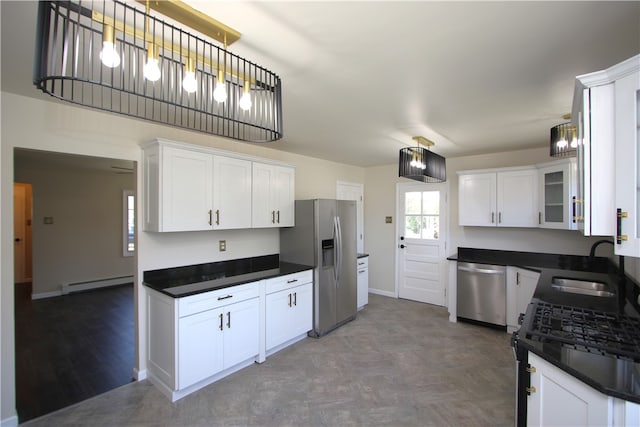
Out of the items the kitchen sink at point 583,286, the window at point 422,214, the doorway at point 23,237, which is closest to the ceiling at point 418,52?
the kitchen sink at point 583,286

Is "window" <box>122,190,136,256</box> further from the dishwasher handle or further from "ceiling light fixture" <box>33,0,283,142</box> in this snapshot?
the dishwasher handle

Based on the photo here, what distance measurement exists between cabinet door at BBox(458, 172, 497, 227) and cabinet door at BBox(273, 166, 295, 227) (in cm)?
253

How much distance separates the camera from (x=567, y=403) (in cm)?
132

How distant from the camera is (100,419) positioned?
233cm

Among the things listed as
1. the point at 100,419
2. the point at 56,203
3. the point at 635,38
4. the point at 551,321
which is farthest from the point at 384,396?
the point at 56,203

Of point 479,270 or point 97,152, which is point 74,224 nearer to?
point 97,152

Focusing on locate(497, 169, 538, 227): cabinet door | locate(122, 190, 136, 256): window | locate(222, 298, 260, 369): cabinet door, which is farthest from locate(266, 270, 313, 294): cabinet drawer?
locate(122, 190, 136, 256): window

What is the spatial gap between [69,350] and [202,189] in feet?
8.15

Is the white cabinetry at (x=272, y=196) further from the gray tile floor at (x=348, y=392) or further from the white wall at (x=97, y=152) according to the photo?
the gray tile floor at (x=348, y=392)

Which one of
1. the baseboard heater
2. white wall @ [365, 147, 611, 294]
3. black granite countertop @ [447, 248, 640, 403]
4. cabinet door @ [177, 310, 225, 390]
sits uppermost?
white wall @ [365, 147, 611, 294]

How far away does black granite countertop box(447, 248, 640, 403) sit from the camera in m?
1.18

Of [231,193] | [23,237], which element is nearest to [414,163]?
[231,193]

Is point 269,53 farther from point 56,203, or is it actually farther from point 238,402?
point 56,203

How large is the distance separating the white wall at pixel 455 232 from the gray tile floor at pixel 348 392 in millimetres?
1466
